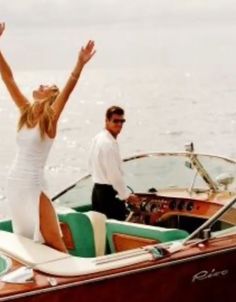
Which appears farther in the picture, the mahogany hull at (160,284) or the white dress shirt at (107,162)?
the white dress shirt at (107,162)

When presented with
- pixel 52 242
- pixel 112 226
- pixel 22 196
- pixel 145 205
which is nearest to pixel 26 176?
pixel 22 196

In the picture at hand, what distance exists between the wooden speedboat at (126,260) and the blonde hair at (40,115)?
75 cm

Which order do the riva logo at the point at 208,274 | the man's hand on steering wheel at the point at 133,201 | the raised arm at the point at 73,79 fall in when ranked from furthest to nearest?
1. the man's hand on steering wheel at the point at 133,201
2. the riva logo at the point at 208,274
3. the raised arm at the point at 73,79

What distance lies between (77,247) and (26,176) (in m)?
0.83

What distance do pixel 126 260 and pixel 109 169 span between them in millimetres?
1104

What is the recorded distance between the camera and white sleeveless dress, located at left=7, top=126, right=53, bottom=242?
5.41 meters

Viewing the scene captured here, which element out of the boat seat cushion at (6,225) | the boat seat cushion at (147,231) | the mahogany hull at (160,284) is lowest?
the mahogany hull at (160,284)

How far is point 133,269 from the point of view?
17.7 feet

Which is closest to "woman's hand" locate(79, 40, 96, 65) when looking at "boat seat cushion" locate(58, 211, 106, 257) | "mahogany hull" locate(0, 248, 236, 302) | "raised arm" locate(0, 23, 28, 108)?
"raised arm" locate(0, 23, 28, 108)

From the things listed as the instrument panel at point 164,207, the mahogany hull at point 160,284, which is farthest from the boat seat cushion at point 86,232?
the instrument panel at point 164,207

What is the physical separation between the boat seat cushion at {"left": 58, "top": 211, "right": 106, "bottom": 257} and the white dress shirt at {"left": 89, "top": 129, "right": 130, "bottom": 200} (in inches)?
16.7

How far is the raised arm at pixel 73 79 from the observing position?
5332 millimetres

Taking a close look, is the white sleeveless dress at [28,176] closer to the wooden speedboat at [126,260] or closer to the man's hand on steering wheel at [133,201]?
the wooden speedboat at [126,260]

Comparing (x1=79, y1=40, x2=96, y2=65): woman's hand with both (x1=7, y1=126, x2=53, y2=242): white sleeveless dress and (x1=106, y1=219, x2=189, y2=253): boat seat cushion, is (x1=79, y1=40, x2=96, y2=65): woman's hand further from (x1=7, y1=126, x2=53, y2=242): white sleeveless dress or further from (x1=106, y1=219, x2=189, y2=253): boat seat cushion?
(x1=106, y1=219, x2=189, y2=253): boat seat cushion
